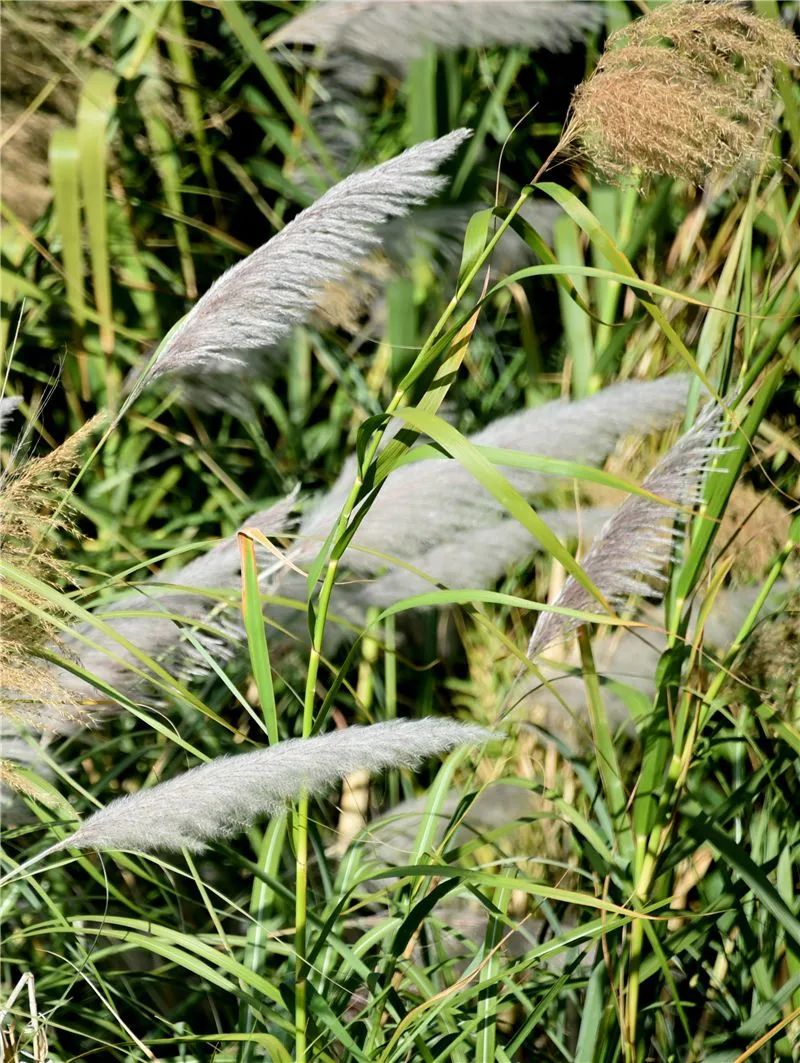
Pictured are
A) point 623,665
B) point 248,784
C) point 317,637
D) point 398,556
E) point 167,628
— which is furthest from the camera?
point 623,665

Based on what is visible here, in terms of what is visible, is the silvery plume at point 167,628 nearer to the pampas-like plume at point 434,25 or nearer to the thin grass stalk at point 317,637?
the thin grass stalk at point 317,637

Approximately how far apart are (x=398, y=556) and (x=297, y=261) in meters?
0.42

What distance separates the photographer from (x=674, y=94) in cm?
70

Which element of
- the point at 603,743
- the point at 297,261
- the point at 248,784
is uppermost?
the point at 297,261

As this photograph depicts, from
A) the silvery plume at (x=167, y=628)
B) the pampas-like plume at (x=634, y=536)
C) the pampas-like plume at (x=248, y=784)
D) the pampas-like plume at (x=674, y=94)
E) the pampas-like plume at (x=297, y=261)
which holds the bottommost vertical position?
the silvery plume at (x=167, y=628)

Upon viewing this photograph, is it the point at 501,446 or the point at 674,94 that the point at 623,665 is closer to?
the point at 501,446

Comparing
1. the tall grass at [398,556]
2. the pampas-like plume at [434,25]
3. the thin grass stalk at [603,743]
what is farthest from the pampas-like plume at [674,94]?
the pampas-like plume at [434,25]

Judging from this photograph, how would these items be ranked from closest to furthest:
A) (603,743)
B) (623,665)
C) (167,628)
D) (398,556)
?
(603,743), (167,628), (398,556), (623,665)

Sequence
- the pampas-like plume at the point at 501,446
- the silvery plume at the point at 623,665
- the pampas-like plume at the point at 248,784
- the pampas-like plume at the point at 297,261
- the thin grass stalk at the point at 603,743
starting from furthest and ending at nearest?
the silvery plume at the point at 623,665 < the pampas-like plume at the point at 501,446 < the thin grass stalk at the point at 603,743 < the pampas-like plume at the point at 297,261 < the pampas-like plume at the point at 248,784

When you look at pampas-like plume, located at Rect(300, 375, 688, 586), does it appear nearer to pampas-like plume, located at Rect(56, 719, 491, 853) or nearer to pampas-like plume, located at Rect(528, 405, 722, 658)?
pampas-like plume, located at Rect(528, 405, 722, 658)

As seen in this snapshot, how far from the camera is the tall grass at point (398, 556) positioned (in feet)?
2.38

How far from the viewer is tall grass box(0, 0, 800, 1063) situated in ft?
2.38

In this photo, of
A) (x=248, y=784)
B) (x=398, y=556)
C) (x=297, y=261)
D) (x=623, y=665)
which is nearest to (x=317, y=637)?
(x=248, y=784)

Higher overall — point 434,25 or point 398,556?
point 434,25
